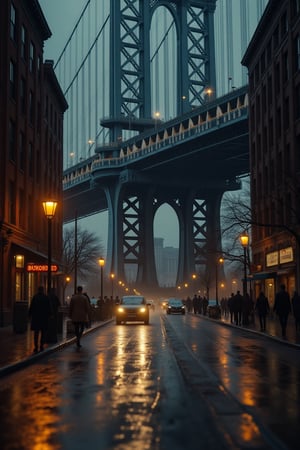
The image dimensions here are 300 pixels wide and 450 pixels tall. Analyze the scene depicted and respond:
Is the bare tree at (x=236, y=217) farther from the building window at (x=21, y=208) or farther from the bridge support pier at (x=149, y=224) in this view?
the bridge support pier at (x=149, y=224)

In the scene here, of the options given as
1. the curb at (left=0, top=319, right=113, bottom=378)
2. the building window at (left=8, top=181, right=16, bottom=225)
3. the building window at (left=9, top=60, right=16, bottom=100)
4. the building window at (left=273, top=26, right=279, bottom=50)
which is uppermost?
the building window at (left=273, top=26, right=279, bottom=50)

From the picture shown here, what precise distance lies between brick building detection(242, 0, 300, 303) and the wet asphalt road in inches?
983

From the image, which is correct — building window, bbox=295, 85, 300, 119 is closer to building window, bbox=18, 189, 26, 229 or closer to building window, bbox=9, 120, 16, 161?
building window, bbox=9, 120, 16, 161

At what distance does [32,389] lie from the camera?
11.5 meters

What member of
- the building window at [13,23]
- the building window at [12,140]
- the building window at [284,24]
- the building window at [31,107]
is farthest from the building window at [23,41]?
the building window at [284,24]

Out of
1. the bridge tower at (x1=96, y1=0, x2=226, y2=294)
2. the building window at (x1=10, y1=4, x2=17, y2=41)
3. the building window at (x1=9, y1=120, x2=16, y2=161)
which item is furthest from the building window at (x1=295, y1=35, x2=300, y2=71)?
the bridge tower at (x1=96, y1=0, x2=226, y2=294)

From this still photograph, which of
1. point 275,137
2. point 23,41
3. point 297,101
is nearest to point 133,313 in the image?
point 297,101

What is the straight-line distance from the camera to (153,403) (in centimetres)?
981

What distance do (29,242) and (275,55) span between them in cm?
2343

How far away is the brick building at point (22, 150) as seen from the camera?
35094mm

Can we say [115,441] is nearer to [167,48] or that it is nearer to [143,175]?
[143,175]

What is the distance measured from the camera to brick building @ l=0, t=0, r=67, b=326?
35.1 m

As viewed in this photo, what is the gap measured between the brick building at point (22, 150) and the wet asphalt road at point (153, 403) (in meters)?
18.5

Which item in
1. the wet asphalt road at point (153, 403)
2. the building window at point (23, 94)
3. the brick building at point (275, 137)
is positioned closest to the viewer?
the wet asphalt road at point (153, 403)
